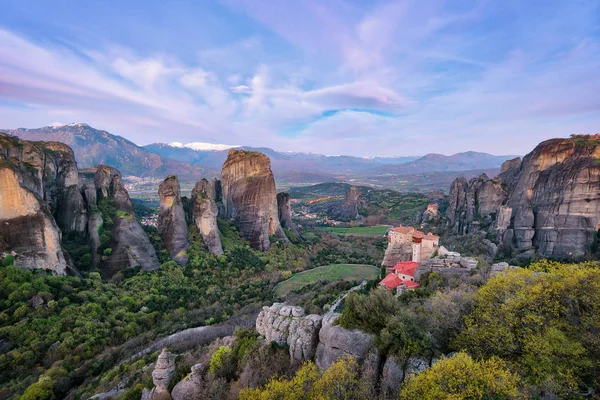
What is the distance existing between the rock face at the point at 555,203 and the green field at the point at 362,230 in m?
30.4

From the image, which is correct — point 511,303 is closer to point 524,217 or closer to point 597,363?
point 597,363

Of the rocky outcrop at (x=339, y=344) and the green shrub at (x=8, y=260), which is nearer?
the rocky outcrop at (x=339, y=344)

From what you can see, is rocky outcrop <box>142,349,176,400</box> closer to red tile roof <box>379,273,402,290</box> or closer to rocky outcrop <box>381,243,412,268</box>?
red tile roof <box>379,273,402,290</box>

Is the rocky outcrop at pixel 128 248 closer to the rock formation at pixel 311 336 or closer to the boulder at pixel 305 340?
the rock formation at pixel 311 336

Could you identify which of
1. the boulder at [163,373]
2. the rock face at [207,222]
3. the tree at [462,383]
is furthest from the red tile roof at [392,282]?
the rock face at [207,222]

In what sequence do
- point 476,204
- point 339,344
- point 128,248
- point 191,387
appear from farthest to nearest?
point 476,204 < point 128,248 < point 191,387 < point 339,344

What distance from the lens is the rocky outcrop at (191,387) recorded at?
57.0 ft

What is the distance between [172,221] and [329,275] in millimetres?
26399

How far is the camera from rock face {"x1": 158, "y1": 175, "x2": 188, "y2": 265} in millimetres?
45309

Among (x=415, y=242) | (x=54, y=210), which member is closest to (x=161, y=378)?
(x=415, y=242)

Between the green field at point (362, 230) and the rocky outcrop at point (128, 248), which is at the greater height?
the rocky outcrop at point (128, 248)

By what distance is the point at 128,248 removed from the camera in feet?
130

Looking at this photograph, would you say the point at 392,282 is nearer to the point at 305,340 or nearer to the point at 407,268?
the point at 407,268

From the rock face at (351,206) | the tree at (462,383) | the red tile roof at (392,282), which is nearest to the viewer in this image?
the tree at (462,383)
